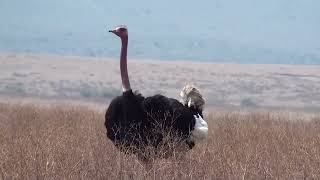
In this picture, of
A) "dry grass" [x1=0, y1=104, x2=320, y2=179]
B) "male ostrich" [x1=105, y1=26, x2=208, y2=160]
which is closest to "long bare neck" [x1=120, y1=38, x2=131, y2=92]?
"male ostrich" [x1=105, y1=26, x2=208, y2=160]

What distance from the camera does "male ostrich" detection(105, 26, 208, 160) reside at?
6957 millimetres

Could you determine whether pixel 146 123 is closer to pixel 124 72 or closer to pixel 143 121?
pixel 143 121

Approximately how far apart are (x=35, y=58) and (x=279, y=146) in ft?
A: 148

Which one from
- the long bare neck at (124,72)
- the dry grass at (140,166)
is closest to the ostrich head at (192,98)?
the dry grass at (140,166)

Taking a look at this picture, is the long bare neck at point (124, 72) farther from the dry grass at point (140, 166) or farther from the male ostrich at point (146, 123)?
the dry grass at point (140, 166)

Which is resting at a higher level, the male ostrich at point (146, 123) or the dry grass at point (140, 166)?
the male ostrich at point (146, 123)

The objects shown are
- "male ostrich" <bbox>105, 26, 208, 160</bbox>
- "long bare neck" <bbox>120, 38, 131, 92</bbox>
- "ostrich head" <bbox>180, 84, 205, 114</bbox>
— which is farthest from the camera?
"ostrich head" <bbox>180, 84, 205, 114</bbox>

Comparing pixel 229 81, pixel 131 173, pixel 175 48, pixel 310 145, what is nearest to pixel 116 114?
pixel 131 173

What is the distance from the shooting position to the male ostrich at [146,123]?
22.8 ft

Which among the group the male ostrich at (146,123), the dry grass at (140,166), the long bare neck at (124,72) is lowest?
the dry grass at (140,166)

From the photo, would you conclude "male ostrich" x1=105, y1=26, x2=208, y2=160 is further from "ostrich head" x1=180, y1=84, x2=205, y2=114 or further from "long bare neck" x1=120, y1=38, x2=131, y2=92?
"ostrich head" x1=180, y1=84, x2=205, y2=114

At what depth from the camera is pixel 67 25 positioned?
322 feet

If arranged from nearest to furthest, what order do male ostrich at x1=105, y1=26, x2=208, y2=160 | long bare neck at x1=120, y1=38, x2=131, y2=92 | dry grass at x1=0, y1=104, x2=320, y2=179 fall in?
dry grass at x1=0, y1=104, x2=320, y2=179, male ostrich at x1=105, y1=26, x2=208, y2=160, long bare neck at x1=120, y1=38, x2=131, y2=92

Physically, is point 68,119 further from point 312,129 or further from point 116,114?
point 116,114
